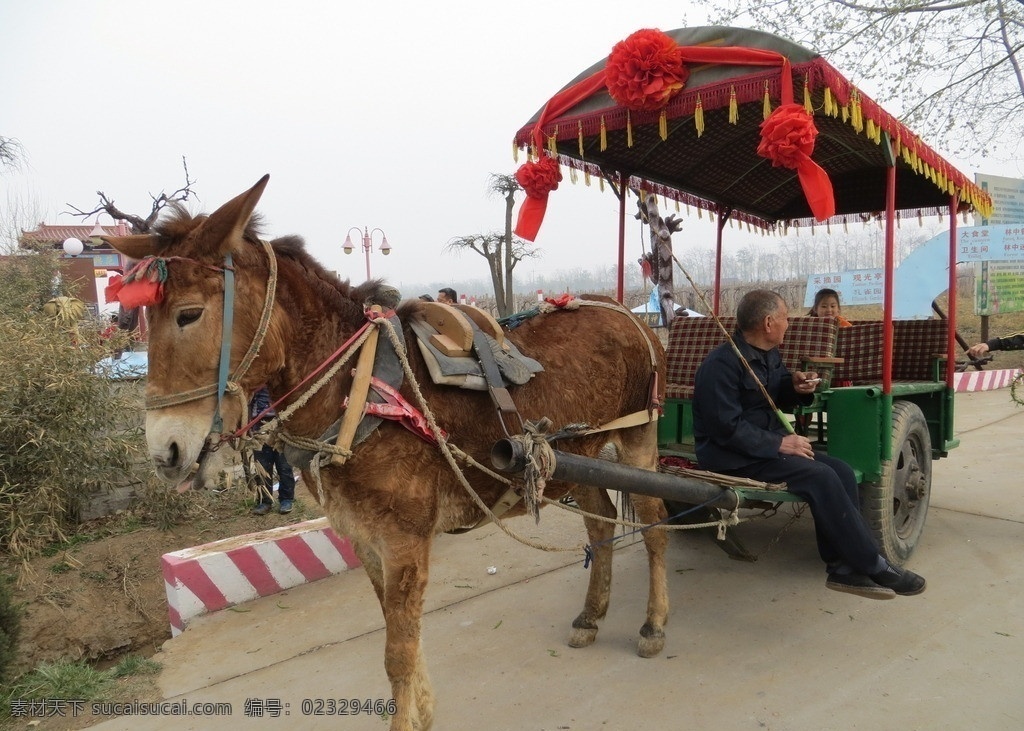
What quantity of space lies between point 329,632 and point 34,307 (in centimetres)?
A: 421

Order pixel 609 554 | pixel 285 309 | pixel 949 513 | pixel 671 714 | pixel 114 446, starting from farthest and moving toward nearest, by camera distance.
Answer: pixel 949 513
pixel 114 446
pixel 609 554
pixel 671 714
pixel 285 309

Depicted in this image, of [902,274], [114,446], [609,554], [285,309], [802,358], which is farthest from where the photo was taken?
[902,274]

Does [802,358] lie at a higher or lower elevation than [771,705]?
higher

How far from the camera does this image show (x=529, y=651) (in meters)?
3.21

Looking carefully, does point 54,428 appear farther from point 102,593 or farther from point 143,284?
point 143,284

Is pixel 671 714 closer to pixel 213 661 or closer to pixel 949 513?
pixel 213 661

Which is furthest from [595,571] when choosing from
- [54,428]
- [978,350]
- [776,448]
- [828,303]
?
[54,428]

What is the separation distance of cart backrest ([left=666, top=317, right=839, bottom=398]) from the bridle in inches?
112

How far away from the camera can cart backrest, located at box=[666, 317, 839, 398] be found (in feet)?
12.8

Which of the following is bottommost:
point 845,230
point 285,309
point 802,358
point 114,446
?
point 114,446

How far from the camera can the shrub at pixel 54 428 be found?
413cm

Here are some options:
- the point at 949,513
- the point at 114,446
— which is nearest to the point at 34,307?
the point at 114,446

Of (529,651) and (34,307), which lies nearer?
(529,651)

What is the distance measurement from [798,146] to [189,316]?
237 cm
